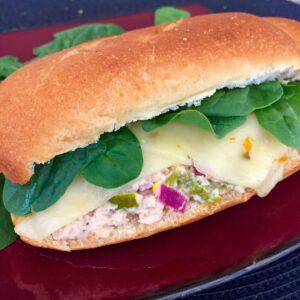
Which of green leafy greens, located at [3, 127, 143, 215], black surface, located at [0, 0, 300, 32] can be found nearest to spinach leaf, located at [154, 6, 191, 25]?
black surface, located at [0, 0, 300, 32]

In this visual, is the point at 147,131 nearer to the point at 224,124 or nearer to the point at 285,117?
the point at 224,124

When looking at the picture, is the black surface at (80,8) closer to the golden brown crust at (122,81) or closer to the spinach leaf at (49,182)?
the golden brown crust at (122,81)

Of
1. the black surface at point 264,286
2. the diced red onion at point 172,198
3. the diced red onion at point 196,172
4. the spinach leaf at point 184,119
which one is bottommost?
the black surface at point 264,286

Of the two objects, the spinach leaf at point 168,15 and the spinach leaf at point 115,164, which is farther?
the spinach leaf at point 168,15

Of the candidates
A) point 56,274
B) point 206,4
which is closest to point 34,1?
point 206,4

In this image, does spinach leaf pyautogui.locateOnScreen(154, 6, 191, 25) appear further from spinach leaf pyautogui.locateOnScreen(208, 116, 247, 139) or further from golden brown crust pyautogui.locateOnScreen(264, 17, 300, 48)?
spinach leaf pyautogui.locateOnScreen(208, 116, 247, 139)

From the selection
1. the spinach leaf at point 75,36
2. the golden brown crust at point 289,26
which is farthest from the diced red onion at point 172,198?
the spinach leaf at point 75,36

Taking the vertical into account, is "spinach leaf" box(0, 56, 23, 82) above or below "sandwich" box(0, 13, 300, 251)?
below
